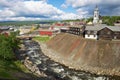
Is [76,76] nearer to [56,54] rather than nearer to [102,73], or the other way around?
[102,73]

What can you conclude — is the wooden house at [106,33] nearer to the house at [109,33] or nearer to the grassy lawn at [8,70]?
the house at [109,33]

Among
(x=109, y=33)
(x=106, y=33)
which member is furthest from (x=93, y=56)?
(x=109, y=33)

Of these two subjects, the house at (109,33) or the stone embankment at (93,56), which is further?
the house at (109,33)

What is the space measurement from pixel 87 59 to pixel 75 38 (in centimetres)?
1683

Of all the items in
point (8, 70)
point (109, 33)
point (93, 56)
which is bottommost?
point (93, 56)

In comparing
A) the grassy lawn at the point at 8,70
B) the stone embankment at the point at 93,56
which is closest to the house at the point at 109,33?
the stone embankment at the point at 93,56

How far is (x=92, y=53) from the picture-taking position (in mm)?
55688

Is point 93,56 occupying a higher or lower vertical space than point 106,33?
lower

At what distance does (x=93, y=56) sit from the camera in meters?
54.5

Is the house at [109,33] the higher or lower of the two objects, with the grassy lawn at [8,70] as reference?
higher

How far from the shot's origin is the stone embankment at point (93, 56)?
49375 mm

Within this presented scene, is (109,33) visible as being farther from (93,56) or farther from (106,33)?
(93,56)

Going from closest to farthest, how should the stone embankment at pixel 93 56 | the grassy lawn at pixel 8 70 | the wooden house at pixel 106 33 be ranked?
1. the grassy lawn at pixel 8 70
2. the stone embankment at pixel 93 56
3. the wooden house at pixel 106 33

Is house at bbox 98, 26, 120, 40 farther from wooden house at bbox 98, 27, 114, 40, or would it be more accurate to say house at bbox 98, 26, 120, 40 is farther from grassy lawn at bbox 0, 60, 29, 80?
grassy lawn at bbox 0, 60, 29, 80
